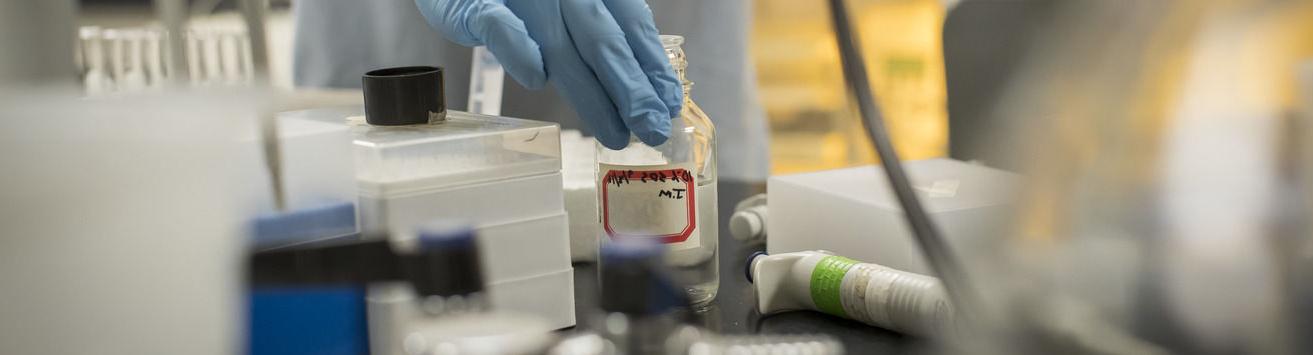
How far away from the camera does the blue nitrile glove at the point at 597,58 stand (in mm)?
775

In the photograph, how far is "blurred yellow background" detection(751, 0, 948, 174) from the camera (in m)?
2.38

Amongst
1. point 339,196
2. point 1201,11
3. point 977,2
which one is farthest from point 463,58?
point 1201,11

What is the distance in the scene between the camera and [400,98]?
641mm

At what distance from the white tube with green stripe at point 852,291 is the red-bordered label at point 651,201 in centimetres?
6

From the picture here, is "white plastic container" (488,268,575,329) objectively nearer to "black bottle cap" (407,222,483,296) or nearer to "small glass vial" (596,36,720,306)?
"small glass vial" (596,36,720,306)

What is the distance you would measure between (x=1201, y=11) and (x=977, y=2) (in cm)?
102

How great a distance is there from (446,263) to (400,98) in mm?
254

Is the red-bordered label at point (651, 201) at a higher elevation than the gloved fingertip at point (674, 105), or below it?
below

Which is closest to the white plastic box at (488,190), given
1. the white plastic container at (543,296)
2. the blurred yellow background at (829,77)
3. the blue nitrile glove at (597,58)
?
the white plastic container at (543,296)

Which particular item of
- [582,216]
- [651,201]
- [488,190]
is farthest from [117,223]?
[582,216]

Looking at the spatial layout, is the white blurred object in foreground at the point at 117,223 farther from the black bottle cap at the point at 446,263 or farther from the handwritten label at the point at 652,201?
the handwritten label at the point at 652,201

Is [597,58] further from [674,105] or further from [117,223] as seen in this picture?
[117,223]

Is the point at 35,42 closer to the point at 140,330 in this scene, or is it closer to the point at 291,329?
the point at 140,330

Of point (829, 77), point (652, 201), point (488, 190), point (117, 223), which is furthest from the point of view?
point (829, 77)
